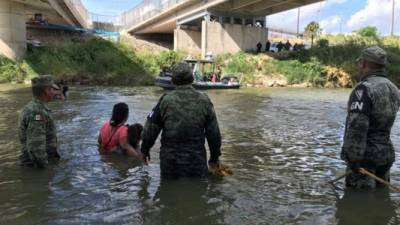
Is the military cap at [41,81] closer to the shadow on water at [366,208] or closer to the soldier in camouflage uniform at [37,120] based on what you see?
the soldier in camouflage uniform at [37,120]

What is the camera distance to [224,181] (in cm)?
733

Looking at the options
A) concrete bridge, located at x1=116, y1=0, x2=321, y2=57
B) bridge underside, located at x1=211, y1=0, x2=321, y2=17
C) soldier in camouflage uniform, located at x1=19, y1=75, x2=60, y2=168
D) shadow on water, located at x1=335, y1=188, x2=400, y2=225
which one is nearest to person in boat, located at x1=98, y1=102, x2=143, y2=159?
soldier in camouflage uniform, located at x1=19, y1=75, x2=60, y2=168

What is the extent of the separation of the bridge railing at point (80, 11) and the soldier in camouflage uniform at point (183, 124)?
42.1 m

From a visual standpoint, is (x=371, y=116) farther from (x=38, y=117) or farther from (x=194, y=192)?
(x=38, y=117)

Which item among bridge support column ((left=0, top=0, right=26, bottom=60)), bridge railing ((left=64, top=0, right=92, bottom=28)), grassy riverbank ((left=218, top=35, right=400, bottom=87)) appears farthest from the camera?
bridge railing ((left=64, top=0, right=92, bottom=28))

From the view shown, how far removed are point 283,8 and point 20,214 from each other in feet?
147

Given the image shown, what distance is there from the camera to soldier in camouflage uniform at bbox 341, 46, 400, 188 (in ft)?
18.6

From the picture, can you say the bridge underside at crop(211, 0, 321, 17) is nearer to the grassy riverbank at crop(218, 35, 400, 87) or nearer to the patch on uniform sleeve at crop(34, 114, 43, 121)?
the grassy riverbank at crop(218, 35, 400, 87)

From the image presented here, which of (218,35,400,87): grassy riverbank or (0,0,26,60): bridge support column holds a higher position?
(0,0,26,60): bridge support column

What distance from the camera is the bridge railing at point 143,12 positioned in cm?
5605

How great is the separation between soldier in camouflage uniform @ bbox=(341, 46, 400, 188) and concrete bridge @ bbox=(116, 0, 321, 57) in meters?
38.7

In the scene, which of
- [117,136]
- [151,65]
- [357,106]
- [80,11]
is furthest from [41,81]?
[80,11]

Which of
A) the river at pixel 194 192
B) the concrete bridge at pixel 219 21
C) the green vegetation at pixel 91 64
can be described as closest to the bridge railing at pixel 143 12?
the concrete bridge at pixel 219 21

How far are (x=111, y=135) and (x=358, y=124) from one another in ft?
15.2
